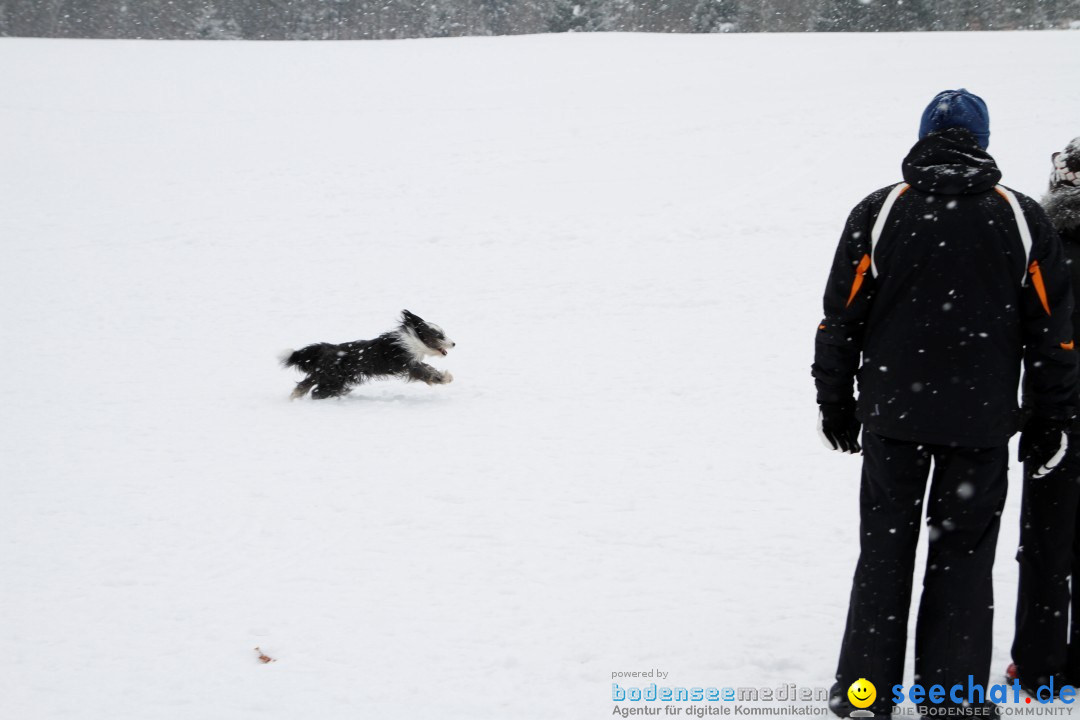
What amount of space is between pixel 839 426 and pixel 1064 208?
1.11 metres

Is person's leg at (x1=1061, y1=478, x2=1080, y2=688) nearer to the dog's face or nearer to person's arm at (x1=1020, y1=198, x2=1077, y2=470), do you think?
person's arm at (x1=1020, y1=198, x2=1077, y2=470)

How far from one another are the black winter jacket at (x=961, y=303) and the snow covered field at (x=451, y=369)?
1203 millimetres

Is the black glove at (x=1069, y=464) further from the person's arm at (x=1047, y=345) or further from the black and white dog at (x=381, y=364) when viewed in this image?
the black and white dog at (x=381, y=364)

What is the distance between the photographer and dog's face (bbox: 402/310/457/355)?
8875mm

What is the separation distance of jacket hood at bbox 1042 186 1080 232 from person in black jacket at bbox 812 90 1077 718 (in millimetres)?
375

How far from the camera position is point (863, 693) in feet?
9.82

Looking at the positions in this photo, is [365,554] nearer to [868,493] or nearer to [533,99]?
[868,493]

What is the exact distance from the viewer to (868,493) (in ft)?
9.80

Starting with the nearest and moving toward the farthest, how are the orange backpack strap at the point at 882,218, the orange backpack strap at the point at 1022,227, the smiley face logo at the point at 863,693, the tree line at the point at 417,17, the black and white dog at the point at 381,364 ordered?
the orange backpack strap at the point at 1022,227 → the orange backpack strap at the point at 882,218 → the smiley face logo at the point at 863,693 → the black and white dog at the point at 381,364 → the tree line at the point at 417,17

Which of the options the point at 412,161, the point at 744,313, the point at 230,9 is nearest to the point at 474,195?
the point at 412,161

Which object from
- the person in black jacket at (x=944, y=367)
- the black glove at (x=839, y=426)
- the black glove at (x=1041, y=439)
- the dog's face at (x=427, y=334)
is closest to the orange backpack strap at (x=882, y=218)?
the person in black jacket at (x=944, y=367)

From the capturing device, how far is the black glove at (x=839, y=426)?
121 inches

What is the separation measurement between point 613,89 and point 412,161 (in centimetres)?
667

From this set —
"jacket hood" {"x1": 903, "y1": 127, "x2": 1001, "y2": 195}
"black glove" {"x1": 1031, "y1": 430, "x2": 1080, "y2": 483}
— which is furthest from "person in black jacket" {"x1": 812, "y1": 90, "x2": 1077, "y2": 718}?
"black glove" {"x1": 1031, "y1": 430, "x2": 1080, "y2": 483}
